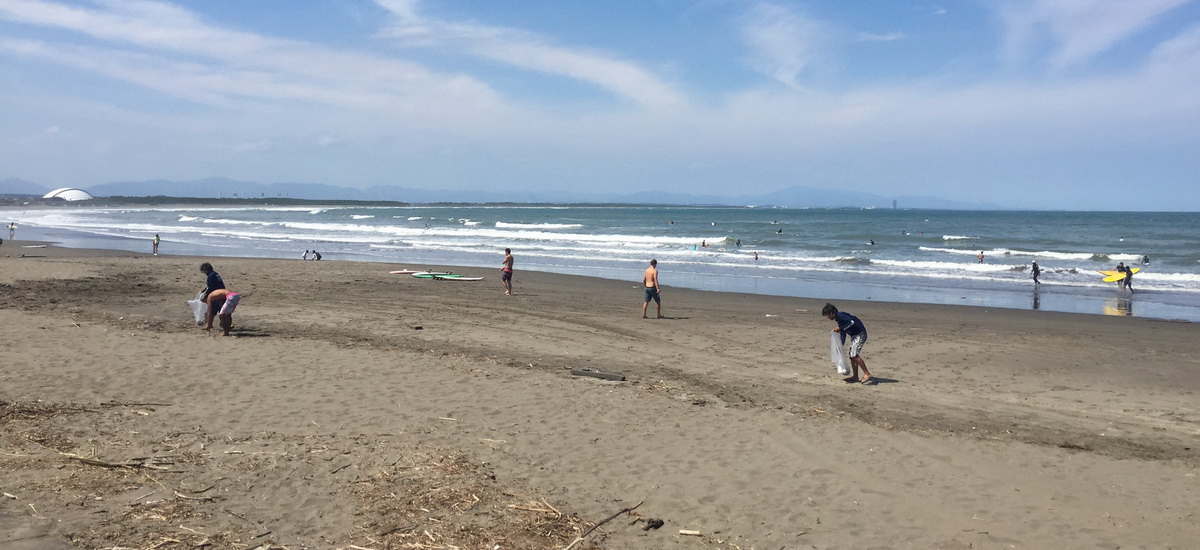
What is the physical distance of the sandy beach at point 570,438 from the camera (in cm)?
535

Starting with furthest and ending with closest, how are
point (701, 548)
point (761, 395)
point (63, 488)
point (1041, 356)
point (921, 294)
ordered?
point (921, 294)
point (1041, 356)
point (761, 395)
point (63, 488)
point (701, 548)

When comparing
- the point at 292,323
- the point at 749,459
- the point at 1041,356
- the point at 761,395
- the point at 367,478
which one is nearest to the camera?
the point at 367,478

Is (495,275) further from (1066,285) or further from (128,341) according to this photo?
(1066,285)

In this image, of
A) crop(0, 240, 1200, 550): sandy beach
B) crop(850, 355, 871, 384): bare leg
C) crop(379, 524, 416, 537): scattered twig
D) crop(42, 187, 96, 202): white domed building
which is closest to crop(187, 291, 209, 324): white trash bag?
crop(0, 240, 1200, 550): sandy beach

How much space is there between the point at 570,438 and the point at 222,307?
7.35 m

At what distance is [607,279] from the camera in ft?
85.3

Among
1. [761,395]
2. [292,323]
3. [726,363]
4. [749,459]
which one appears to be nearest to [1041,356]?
[726,363]

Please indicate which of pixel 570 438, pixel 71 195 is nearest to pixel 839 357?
pixel 570 438

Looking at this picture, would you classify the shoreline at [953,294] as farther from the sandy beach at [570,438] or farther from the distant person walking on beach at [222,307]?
the distant person walking on beach at [222,307]

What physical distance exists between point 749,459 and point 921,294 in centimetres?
1847

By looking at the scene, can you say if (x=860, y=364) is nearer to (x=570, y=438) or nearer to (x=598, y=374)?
(x=598, y=374)

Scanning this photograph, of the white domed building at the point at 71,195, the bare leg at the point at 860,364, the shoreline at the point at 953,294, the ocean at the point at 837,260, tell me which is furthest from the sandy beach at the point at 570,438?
the white domed building at the point at 71,195

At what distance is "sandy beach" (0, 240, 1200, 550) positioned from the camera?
5348 mm

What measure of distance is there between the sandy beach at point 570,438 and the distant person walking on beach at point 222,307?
0.43 meters
